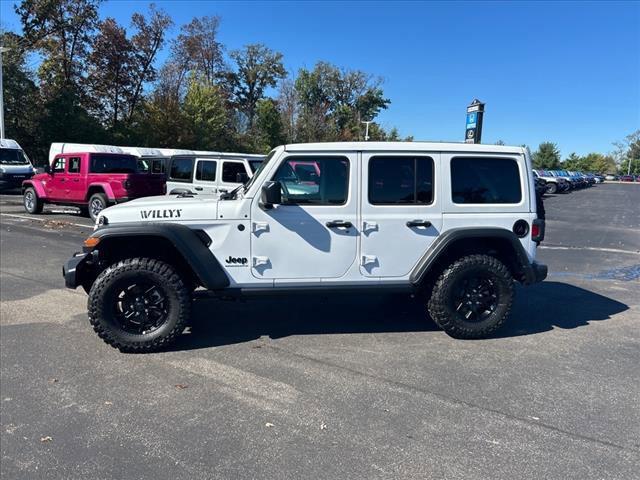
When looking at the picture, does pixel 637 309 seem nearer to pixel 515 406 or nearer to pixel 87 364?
pixel 515 406

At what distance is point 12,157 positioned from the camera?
22.4 meters

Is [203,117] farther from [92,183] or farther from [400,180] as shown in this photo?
[400,180]

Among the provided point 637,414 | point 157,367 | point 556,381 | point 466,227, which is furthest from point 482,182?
point 157,367

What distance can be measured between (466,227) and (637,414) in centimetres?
204

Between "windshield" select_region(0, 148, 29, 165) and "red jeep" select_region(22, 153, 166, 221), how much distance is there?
26.1ft

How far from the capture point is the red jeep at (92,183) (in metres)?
13.6

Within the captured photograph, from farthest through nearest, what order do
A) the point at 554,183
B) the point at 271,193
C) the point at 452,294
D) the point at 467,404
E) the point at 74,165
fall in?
the point at 554,183
the point at 74,165
the point at 452,294
the point at 271,193
the point at 467,404

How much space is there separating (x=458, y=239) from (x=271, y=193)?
1823 mm

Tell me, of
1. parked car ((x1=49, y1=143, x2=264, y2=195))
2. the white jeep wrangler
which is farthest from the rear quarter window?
parked car ((x1=49, y1=143, x2=264, y2=195))

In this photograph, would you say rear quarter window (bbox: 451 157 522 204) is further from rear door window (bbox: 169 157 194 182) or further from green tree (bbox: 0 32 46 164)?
green tree (bbox: 0 32 46 164)

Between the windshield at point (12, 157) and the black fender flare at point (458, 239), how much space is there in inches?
907

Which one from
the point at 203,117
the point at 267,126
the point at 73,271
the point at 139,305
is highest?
the point at 267,126

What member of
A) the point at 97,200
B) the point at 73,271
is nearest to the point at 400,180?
the point at 73,271

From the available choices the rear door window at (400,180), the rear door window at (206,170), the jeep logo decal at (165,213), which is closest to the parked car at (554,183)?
the rear door window at (206,170)
